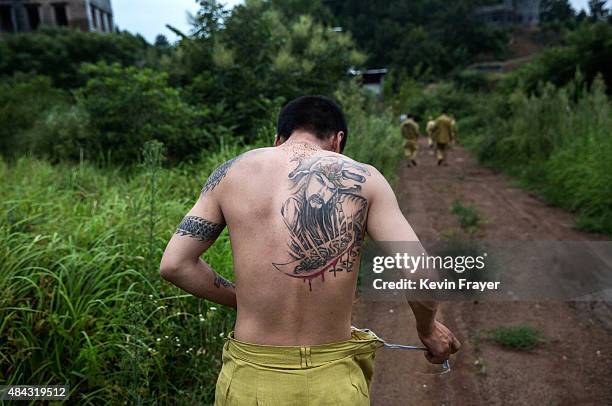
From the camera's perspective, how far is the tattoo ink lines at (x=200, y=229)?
1.80 metres

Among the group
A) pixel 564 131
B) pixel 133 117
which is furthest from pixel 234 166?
pixel 564 131

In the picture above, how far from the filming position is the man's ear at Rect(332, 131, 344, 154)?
6.39 feet

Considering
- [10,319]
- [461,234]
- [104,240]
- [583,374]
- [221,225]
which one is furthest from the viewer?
[461,234]

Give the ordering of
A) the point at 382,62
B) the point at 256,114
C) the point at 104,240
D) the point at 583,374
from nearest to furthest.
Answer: the point at 583,374 → the point at 104,240 → the point at 256,114 → the point at 382,62

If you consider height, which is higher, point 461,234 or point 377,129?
point 377,129

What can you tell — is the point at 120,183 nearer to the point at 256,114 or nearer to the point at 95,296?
the point at 95,296

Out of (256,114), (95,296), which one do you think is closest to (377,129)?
(256,114)

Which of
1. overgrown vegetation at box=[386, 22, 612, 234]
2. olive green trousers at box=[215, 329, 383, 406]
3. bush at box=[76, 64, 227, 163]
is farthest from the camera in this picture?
bush at box=[76, 64, 227, 163]

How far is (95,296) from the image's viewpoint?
2.98 meters

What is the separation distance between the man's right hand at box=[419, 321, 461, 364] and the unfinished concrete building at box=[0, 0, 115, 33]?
28829 millimetres

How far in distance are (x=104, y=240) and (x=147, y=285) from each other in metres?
0.57

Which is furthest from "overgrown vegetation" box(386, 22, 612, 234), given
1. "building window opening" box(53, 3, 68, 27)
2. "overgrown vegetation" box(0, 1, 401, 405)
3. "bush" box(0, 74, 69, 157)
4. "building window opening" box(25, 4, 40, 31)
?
"building window opening" box(25, 4, 40, 31)

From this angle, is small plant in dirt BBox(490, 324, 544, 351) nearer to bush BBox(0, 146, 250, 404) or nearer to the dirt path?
the dirt path

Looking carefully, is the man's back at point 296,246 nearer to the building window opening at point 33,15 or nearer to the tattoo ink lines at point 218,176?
the tattoo ink lines at point 218,176
